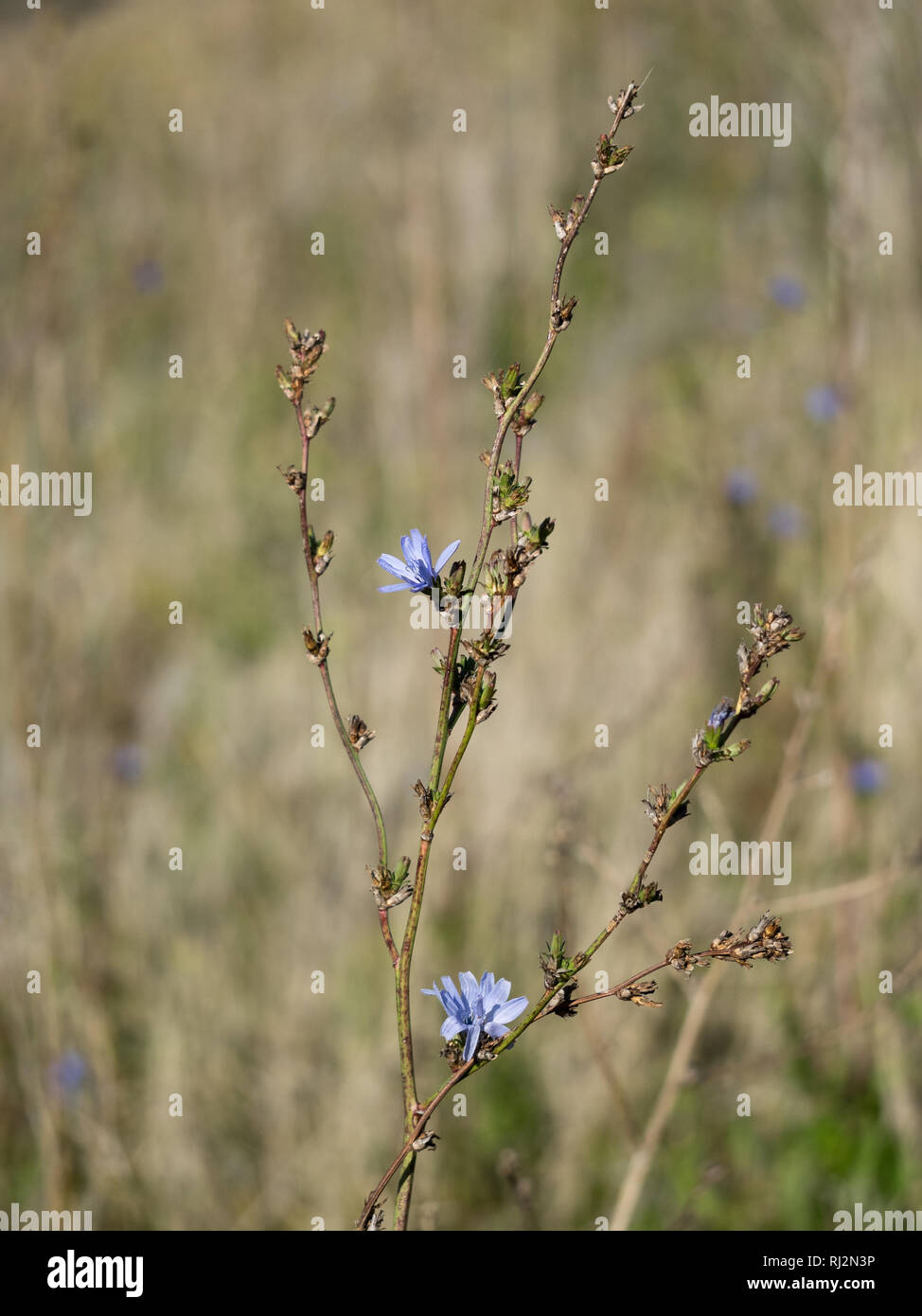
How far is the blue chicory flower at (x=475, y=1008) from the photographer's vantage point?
1.00 metres

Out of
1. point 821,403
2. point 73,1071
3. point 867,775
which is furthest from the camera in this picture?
point 821,403

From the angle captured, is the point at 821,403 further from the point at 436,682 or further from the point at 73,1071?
the point at 73,1071

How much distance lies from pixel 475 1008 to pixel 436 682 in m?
2.72

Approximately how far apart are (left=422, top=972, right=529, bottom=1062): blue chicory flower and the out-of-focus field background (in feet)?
1.98

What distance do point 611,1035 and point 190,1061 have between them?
1.22m

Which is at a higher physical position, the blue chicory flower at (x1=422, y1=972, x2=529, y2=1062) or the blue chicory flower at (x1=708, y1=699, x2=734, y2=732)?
the blue chicory flower at (x1=708, y1=699, x2=734, y2=732)

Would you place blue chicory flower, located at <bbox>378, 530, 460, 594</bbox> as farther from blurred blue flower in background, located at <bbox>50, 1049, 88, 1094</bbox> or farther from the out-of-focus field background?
blurred blue flower in background, located at <bbox>50, 1049, 88, 1094</bbox>

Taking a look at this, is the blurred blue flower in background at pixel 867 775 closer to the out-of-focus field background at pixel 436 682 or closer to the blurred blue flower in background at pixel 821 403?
the out-of-focus field background at pixel 436 682

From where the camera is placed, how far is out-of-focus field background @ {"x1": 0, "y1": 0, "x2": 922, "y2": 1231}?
2600 millimetres

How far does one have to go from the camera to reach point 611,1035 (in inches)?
116

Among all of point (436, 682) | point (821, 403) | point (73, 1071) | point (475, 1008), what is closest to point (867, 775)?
point (436, 682)

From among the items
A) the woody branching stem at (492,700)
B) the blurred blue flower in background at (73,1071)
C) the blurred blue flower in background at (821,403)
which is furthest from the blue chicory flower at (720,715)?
the blurred blue flower in background at (821,403)

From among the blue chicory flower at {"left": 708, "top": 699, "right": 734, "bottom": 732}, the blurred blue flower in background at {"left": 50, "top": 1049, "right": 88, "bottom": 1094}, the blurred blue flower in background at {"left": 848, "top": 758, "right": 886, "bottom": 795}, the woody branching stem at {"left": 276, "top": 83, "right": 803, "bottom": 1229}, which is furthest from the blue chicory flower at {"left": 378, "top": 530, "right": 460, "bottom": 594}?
the blurred blue flower in background at {"left": 848, "top": 758, "right": 886, "bottom": 795}

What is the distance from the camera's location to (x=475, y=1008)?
1052 mm
